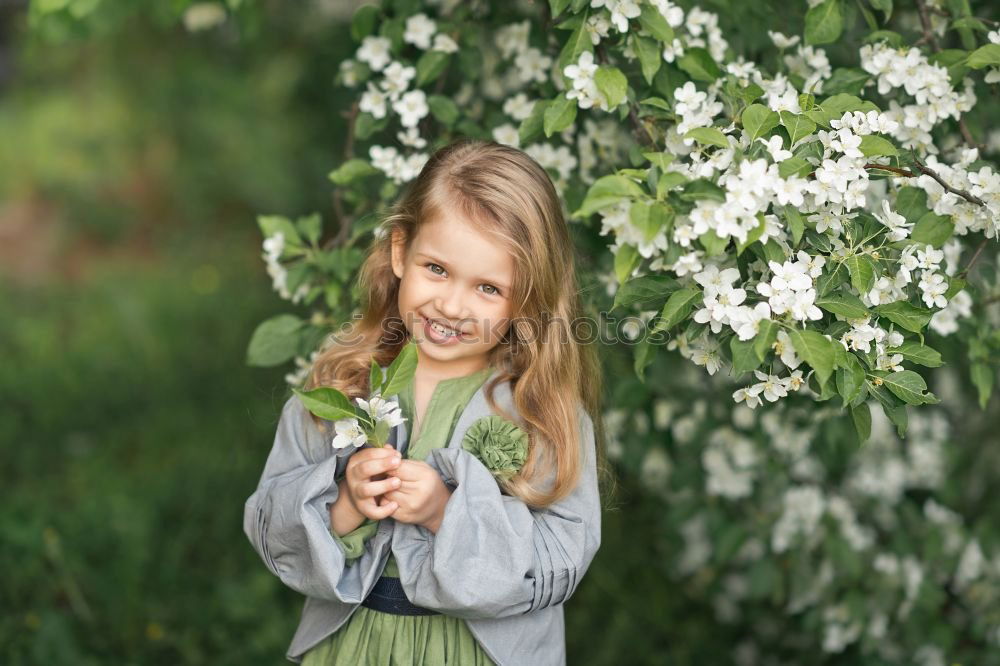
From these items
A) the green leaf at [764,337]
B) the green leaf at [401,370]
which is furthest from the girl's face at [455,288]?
the green leaf at [764,337]

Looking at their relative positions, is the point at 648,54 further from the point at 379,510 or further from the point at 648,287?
the point at 379,510

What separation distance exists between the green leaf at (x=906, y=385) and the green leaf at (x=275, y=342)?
4.04ft

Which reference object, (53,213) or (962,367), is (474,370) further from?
(53,213)

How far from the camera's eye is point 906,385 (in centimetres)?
165

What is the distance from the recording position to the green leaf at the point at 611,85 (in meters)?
1.80

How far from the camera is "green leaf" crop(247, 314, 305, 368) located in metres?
2.22

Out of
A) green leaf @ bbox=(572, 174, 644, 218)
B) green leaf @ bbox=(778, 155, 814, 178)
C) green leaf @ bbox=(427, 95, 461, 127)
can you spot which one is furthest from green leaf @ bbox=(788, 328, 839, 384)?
green leaf @ bbox=(427, 95, 461, 127)

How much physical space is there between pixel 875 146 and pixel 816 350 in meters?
0.35

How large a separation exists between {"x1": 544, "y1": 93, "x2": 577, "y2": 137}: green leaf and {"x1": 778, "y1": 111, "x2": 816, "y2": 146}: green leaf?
17.1 inches

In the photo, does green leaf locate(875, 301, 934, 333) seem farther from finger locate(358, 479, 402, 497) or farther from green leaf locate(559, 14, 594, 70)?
finger locate(358, 479, 402, 497)

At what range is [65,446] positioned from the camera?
4.23 m

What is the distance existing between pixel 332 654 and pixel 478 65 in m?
1.33

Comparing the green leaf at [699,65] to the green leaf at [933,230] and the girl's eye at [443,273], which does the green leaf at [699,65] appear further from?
the girl's eye at [443,273]

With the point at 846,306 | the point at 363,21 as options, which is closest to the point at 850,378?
the point at 846,306
